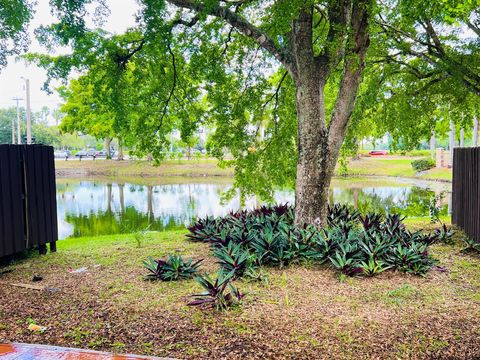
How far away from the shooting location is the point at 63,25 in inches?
267

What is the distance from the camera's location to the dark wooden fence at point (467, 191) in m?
7.03

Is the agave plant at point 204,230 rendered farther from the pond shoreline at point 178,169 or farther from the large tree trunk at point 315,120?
the pond shoreline at point 178,169

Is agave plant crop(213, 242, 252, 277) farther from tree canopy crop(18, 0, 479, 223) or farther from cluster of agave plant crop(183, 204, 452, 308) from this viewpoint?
tree canopy crop(18, 0, 479, 223)

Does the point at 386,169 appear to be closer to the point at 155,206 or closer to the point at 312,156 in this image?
the point at 155,206

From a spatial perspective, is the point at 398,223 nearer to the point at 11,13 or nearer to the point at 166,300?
the point at 166,300

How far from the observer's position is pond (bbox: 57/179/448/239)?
13.3 metres

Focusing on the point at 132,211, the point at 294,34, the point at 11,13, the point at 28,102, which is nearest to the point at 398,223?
the point at 294,34

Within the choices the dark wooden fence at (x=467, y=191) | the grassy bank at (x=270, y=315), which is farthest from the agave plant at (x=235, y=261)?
the dark wooden fence at (x=467, y=191)

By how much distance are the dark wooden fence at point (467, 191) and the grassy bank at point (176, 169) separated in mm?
25361

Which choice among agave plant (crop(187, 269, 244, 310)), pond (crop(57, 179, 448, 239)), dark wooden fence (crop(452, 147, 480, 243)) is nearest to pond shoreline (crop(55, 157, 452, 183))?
pond (crop(57, 179, 448, 239))

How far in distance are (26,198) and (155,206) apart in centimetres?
1154

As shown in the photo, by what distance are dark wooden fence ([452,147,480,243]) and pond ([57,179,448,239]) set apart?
3.07m

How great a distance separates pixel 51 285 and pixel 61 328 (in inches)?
62.2

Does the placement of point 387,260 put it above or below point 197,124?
below
